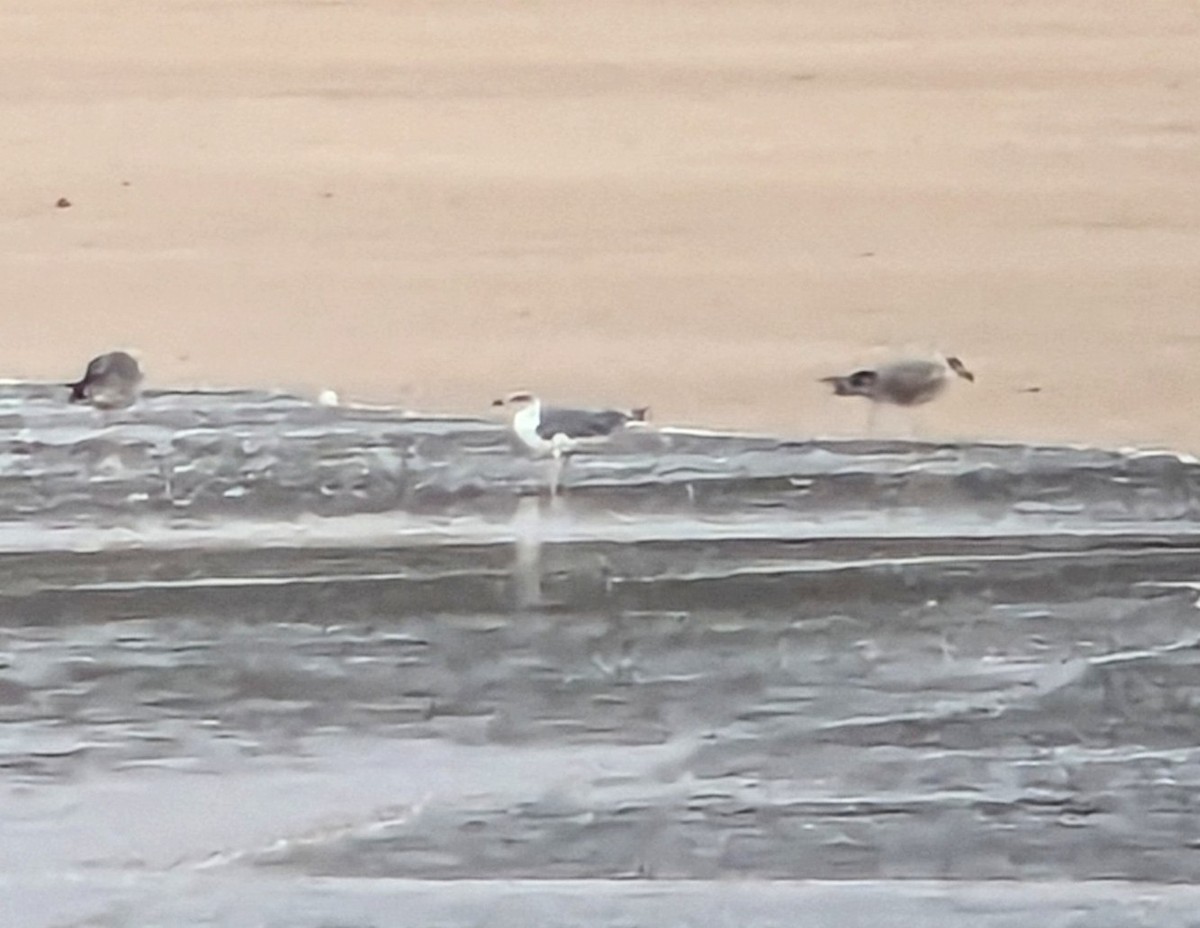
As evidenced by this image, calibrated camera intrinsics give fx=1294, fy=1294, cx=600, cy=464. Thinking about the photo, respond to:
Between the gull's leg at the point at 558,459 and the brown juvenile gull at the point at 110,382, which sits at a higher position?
the brown juvenile gull at the point at 110,382

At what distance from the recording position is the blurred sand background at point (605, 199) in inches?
10.8

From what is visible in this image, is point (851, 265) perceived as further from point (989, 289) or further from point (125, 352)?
point (125, 352)

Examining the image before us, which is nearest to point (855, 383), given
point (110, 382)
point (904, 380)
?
point (904, 380)

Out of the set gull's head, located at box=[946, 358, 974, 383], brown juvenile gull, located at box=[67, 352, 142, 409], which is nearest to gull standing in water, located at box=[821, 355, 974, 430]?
gull's head, located at box=[946, 358, 974, 383]

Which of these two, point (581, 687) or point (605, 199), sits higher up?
point (605, 199)

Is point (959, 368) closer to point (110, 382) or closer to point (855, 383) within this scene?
point (855, 383)

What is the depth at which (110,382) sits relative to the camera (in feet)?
0.91

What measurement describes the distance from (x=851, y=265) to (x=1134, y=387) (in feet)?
0.21

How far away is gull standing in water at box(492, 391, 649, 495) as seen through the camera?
11.0 inches

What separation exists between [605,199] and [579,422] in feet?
0.16

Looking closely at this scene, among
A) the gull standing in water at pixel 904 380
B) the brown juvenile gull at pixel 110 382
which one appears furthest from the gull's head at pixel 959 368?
the brown juvenile gull at pixel 110 382

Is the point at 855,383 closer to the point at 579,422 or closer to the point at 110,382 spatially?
the point at 579,422

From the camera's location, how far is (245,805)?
11.0 inches

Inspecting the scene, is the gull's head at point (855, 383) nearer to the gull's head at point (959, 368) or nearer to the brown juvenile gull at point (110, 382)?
the gull's head at point (959, 368)
